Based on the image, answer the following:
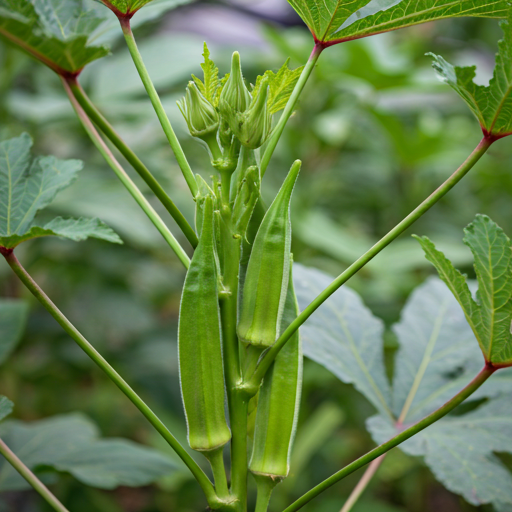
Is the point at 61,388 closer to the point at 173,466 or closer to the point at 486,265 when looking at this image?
the point at 173,466

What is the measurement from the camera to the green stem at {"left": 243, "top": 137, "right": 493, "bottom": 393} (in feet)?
1.79

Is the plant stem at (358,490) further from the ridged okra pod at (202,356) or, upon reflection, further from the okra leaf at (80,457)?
the okra leaf at (80,457)

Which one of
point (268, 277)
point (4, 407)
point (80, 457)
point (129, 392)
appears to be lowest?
point (80, 457)

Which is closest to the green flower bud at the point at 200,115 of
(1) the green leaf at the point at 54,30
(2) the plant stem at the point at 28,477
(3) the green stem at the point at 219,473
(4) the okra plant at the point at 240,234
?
(4) the okra plant at the point at 240,234

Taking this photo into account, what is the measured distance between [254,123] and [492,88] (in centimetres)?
26

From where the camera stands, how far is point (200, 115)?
21.6 inches

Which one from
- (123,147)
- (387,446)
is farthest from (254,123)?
(387,446)

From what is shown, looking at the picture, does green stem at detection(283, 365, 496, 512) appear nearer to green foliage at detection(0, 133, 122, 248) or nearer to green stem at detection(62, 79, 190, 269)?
green stem at detection(62, 79, 190, 269)

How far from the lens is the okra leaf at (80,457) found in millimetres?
911

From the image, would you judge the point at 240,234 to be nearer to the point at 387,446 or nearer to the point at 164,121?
the point at 164,121

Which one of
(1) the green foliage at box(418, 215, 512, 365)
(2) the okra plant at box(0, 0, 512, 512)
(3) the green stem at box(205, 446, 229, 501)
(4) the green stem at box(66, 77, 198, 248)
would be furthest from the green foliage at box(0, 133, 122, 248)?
(1) the green foliage at box(418, 215, 512, 365)

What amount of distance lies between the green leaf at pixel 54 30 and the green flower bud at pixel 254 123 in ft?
0.53

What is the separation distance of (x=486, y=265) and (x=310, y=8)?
0.35 metres

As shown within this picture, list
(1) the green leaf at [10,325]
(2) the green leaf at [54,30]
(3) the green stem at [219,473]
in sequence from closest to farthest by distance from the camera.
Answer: (2) the green leaf at [54,30] → (3) the green stem at [219,473] → (1) the green leaf at [10,325]
